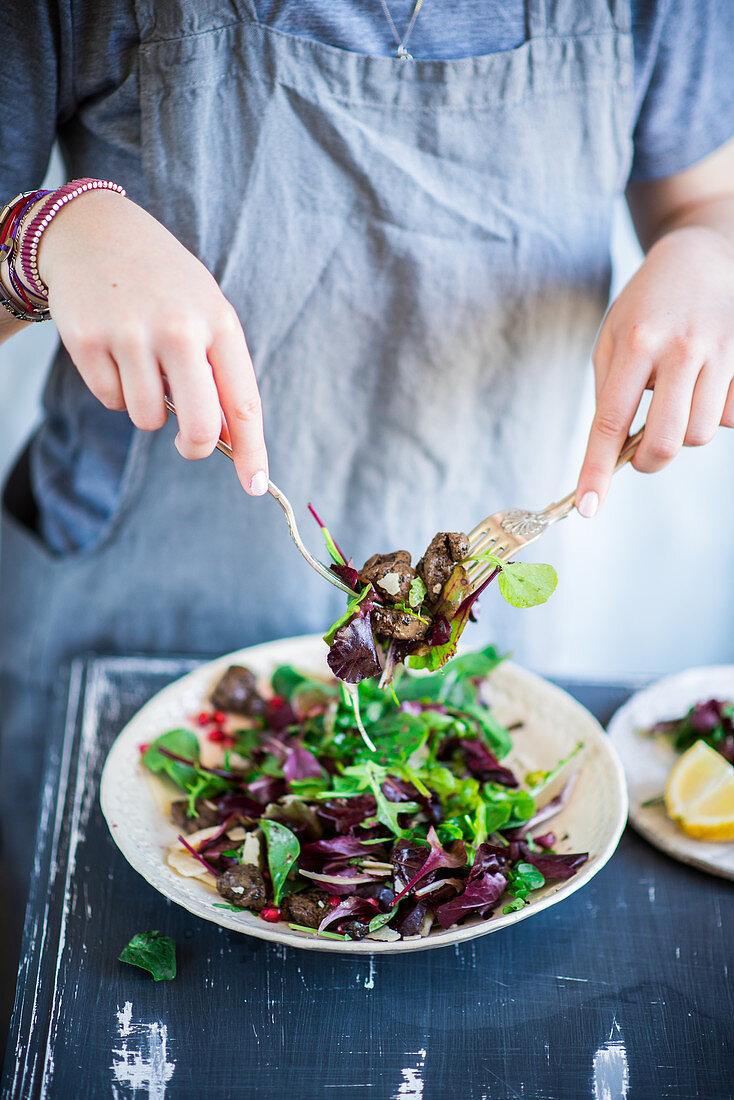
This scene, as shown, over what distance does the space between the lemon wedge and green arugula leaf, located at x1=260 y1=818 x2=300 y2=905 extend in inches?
16.1

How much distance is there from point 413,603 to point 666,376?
328mm

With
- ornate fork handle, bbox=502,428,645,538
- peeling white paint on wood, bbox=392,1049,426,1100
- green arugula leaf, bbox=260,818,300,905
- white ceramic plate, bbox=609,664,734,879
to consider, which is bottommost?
white ceramic plate, bbox=609,664,734,879

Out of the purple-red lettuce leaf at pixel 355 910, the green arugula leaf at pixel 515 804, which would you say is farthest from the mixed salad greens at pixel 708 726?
the purple-red lettuce leaf at pixel 355 910

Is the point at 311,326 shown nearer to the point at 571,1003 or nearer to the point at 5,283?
the point at 5,283

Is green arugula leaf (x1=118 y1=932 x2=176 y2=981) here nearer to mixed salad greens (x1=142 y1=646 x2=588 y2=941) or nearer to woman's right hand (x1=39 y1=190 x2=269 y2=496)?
mixed salad greens (x1=142 y1=646 x2=588 y2=941)

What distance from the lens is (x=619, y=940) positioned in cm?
77

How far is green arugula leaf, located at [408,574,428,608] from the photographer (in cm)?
75

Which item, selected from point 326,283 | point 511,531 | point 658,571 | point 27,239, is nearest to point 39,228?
point 27,239

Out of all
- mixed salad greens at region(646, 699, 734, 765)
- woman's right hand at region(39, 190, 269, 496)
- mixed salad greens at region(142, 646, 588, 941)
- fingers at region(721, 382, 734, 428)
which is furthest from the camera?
mixed salad greens at region(646, 699, 734, 765)

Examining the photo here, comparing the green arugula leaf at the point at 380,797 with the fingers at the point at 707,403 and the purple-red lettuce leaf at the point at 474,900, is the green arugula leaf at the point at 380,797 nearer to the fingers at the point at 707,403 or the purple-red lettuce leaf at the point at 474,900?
the purple-red lettuce leaf at the point at 474,900

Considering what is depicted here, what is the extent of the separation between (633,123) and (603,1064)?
1.01m

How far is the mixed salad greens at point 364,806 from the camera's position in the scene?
0.72 m

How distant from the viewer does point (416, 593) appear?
75 cm

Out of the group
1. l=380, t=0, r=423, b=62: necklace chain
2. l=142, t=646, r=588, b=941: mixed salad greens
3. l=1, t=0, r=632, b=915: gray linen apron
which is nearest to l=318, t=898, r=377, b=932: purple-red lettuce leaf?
l=142, t=646, r=588, b=941: mixed salad greens
